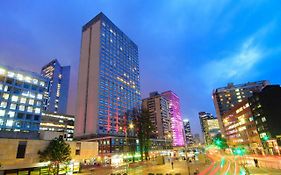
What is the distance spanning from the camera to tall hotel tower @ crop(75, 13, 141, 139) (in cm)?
11444

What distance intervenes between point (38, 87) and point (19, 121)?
59.7ft

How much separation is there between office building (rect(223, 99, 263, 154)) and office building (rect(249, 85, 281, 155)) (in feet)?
22.6

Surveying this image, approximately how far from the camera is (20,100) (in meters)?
82.3

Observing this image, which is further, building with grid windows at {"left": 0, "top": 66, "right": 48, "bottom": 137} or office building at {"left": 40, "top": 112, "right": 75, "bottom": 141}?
office building at {"left": 40, "top": 112, "right": 75, "bottom": 141}

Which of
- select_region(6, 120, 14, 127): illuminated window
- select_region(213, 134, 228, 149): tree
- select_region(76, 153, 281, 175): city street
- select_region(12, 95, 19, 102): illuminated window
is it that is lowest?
select_region(76, 153, 281, 175): city street

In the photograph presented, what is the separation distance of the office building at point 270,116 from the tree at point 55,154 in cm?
7167

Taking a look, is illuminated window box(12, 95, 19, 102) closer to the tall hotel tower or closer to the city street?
the tall hotel tower

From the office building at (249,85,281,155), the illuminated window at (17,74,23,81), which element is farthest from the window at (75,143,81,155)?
the office building at (249,85,281,155)

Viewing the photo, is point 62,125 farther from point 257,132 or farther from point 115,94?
point 257,132

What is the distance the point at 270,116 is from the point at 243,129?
1307 inches

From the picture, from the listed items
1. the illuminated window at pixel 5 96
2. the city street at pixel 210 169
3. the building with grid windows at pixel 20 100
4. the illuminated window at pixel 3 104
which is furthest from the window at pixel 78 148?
the illuminated window at pixel 5 96

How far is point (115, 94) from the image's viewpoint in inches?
5064

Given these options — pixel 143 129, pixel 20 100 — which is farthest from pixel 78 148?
pixel 20 100

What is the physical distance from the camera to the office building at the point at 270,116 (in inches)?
2666
